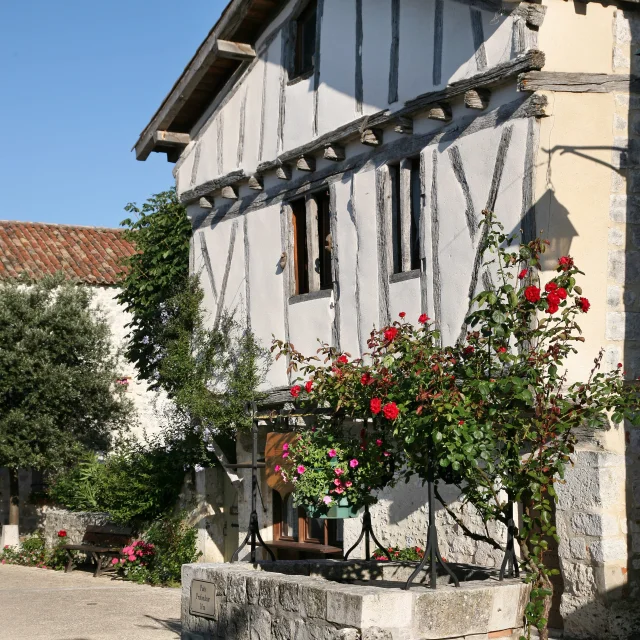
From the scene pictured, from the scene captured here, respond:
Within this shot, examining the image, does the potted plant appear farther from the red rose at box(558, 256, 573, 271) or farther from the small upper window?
the small upper window

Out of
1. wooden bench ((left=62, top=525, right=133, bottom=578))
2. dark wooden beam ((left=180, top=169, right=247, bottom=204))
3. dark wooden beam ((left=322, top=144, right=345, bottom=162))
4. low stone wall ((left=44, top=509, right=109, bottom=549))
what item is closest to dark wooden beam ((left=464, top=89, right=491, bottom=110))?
dark wooden beam ((left=322, top=144, right=345, bottom=162))

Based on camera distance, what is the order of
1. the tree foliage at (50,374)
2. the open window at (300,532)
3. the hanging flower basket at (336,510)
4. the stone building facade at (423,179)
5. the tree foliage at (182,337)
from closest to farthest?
1. the hanging flower basket at (336,510)
2. the stone building facade at (423,179)
3. the open window at (300,532)
4. the tree foliage at (182,337)
5. the tree foliage at (50,374)

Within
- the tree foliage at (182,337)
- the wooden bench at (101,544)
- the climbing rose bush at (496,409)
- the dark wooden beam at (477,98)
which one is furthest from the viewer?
the wooden bench at (101,544)

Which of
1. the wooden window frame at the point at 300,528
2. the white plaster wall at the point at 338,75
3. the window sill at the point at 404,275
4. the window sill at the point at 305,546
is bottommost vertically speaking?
the window sill at the point at 305,546

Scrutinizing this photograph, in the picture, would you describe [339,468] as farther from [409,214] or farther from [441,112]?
[441,112]

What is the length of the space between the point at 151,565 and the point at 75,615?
296cm

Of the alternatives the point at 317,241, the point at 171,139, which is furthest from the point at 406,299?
the point at 171,139

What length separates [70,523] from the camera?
14828mm

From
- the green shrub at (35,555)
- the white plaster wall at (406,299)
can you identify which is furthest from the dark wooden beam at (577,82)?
the green shrub at (35,555)

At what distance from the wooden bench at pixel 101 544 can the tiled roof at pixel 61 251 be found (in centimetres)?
476

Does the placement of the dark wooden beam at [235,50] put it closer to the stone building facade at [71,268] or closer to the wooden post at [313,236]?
the wooden post at [313,236]

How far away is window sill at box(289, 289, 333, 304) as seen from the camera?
10.5m

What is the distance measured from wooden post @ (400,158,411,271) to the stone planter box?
3.20m

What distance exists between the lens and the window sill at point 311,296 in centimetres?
1052
